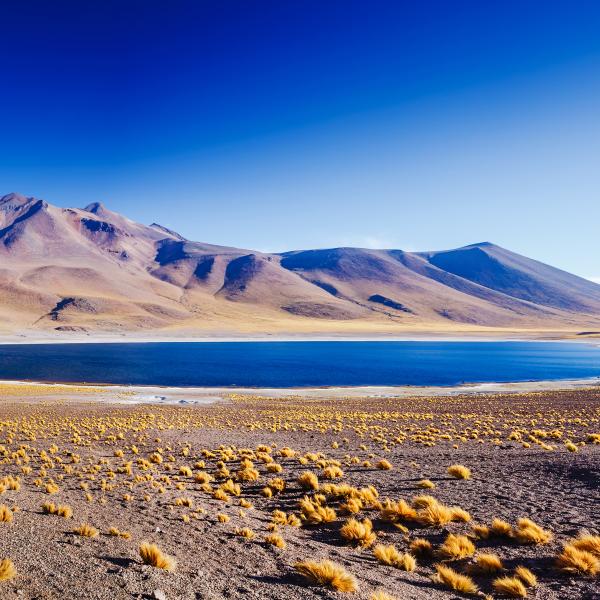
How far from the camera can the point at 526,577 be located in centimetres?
793

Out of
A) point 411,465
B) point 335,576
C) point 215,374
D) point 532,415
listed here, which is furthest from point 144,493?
point 215,374

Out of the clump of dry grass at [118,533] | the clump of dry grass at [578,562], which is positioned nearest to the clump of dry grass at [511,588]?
the clump of dry grass at [578,562]

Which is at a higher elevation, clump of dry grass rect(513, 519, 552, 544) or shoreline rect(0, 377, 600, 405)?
clump of dry grass rect(513, 519, 552, 544)

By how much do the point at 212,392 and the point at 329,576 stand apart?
154 ft

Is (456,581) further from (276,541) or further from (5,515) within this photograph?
(5,515)

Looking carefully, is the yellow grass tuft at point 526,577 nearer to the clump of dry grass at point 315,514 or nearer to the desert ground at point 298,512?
the desert ground at point 298,512

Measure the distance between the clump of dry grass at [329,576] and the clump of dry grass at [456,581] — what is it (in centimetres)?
162

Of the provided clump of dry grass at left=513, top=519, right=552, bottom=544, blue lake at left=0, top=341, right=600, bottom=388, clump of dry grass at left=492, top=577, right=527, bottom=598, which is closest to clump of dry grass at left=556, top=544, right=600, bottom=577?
clump of dry grass at left=513, top=519, right=552, bottom=544

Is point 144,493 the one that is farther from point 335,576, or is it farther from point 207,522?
point 335,576

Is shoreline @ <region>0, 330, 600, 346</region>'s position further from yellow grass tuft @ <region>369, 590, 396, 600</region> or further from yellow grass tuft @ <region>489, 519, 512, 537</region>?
yellow grass tuft @ <region>369, 590, 396, 600</region>

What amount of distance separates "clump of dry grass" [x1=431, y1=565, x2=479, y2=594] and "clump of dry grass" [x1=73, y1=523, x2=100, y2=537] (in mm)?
6247

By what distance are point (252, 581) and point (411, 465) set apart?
10.7m

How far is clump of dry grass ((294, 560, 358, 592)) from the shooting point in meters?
7.42

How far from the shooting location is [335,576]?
7562mm
